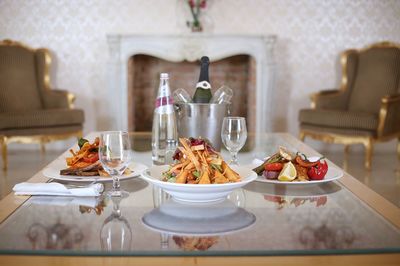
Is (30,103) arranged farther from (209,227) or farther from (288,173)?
(209,227)

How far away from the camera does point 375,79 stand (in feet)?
18.0

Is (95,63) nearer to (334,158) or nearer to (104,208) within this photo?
(334,158)

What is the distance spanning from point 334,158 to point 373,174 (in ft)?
2.83

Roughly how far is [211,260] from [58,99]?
433 centimetres

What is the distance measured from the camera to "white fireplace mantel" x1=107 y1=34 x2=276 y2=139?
220 inches

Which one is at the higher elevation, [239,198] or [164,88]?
[164,88]

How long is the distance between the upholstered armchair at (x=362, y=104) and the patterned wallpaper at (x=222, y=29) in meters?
0.28

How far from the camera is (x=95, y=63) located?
5.81 metres

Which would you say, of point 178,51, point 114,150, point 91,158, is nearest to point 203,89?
point 91,158

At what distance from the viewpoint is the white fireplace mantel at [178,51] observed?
5.58m

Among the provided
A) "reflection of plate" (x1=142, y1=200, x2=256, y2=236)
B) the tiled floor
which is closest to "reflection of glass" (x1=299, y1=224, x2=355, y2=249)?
"reflection of plate" (x1=142, y1=200, x2=256, y2=236)

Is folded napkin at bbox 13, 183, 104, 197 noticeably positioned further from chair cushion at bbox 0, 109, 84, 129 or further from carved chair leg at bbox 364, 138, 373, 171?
carved chair leg at bbox 364, 138, 373, 171

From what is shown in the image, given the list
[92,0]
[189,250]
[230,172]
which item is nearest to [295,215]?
[230,172]

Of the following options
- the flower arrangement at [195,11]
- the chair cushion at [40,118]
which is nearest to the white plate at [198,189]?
the chair cushion at [40,118]
